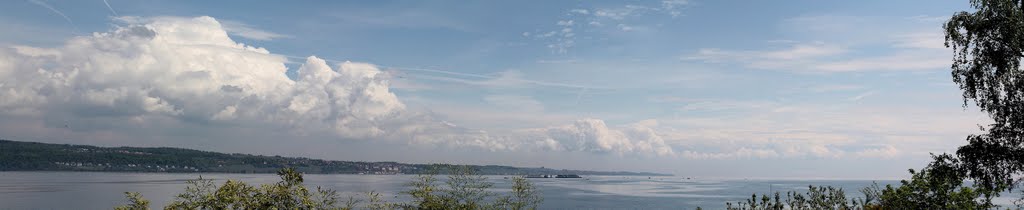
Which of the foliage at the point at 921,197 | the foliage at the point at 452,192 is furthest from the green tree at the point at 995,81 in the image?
the foliage at the point at 452,192

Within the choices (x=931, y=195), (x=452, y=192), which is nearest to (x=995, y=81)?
(x=931, y=195)

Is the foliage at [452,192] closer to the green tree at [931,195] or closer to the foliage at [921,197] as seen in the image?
the foliage at [921,197]

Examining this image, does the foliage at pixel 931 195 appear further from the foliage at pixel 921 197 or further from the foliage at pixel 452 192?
the foliage at pixel 452 192

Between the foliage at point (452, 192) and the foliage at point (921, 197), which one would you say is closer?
the foliage at point (921, 197)

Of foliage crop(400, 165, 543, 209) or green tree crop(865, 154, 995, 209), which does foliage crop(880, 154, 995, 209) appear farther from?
foliage crop(400, 165, 543, 209)

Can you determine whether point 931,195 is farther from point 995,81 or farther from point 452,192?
point 452,192

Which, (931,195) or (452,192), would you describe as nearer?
(931,195)

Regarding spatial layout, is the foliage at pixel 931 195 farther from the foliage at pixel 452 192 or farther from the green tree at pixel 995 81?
the foliage at pixel 452 192

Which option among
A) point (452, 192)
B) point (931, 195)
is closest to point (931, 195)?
point (931, 195)

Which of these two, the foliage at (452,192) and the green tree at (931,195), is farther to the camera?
the foliage at (452,192)

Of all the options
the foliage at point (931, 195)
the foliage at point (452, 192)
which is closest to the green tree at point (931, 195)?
the foliage at point (931, 195)

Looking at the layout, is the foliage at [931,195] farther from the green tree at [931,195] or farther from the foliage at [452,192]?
the foliage at [452,192]

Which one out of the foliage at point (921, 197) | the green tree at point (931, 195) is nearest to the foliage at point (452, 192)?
the foliage at point (921, 197)

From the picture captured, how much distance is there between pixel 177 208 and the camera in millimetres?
23578
